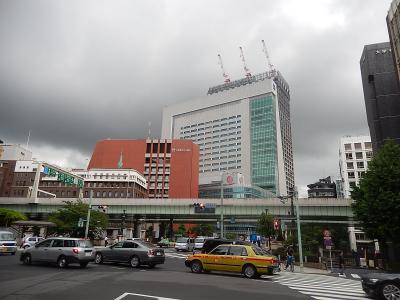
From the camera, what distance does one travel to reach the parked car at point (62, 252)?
17672 mm

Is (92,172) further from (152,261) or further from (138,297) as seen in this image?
(138,297)

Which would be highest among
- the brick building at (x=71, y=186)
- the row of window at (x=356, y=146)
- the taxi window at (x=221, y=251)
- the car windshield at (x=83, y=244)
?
the row of window at (x=356, y=146)

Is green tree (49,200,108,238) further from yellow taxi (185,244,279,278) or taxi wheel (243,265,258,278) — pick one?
taxi wheel (243,265,258,278)

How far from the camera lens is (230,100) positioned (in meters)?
184

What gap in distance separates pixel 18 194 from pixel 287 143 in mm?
135508

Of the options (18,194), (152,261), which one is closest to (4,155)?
(18,194)

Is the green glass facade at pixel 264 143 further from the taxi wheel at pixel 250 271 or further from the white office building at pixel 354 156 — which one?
the taxi wheel at pixel 250 271

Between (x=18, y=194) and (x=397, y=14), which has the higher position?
(x=397, y=14)

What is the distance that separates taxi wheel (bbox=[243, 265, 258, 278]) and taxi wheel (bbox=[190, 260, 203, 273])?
8.47ft

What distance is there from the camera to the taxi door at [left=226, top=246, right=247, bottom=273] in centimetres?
1738

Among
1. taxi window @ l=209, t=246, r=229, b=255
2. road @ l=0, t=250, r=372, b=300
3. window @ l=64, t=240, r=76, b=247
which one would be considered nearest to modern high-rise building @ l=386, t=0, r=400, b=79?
taxi window @ l=209, t=246, r=229, b=255

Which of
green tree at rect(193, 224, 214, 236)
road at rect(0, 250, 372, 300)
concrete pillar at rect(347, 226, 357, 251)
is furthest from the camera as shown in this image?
green tree at rect(193, 224, 214, 236)

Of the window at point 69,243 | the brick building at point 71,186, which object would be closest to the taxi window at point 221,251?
the window at point 69,243

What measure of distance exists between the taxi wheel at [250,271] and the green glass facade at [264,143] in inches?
5796
